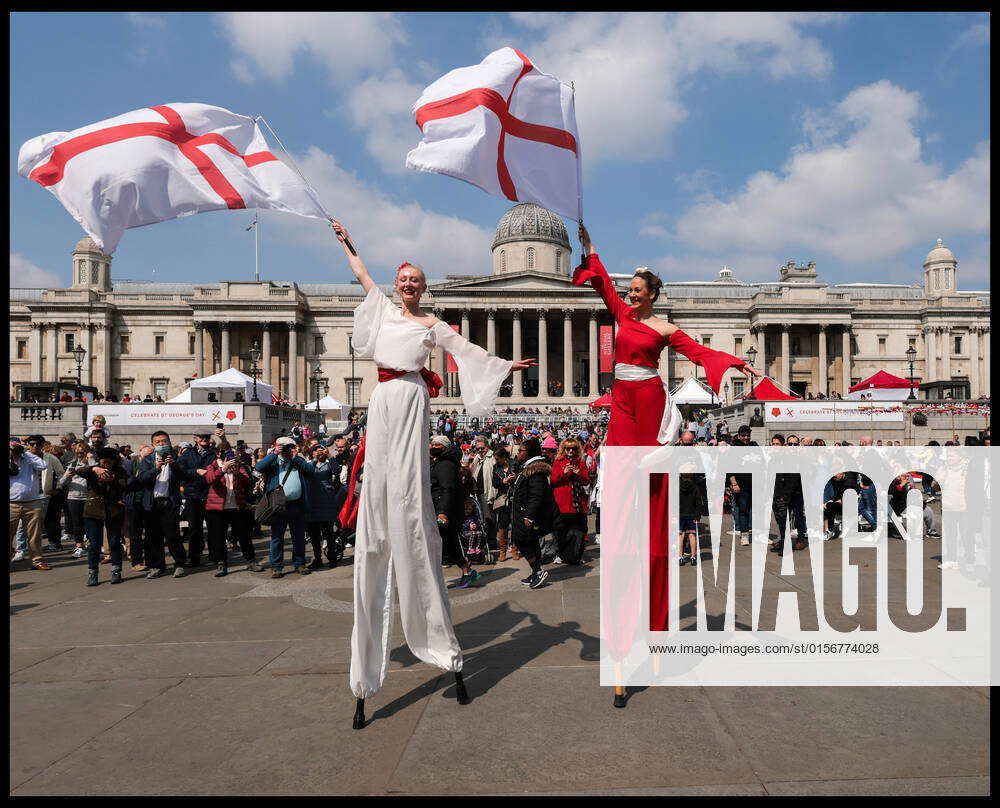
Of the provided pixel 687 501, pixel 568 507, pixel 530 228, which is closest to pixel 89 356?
pixel 530 228

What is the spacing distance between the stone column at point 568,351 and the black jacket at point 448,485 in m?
50.5

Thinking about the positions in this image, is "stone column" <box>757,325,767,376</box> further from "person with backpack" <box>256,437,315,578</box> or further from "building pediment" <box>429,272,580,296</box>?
"person with backpack" <box>256,437,315,578</box>

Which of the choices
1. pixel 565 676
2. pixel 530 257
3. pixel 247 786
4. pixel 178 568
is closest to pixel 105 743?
pixel 247 786

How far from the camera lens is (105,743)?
10.6 ft

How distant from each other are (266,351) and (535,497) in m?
55.8

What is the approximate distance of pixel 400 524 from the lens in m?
3.69

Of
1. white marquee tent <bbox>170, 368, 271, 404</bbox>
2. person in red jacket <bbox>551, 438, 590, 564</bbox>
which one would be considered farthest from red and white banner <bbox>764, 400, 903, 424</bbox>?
white marquee tent <bbox>170, 368, 271, 404</bbox>

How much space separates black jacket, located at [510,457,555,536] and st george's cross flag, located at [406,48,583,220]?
403cm

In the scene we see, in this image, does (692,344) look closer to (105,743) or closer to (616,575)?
(616,575)

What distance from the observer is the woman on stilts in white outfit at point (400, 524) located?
3668 millimetres

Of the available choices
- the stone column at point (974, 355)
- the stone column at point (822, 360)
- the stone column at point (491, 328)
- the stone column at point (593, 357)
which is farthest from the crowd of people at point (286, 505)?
the stone column at point (974, 355)

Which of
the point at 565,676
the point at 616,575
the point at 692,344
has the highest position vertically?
the point at 692,344

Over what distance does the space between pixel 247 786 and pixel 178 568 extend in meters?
6.75

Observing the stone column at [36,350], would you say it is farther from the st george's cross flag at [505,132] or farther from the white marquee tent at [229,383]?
the st george's cross flag at [505,132]
